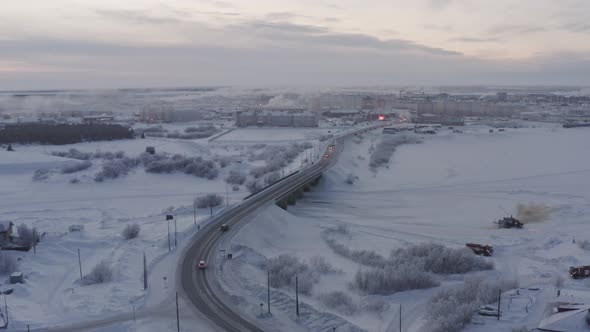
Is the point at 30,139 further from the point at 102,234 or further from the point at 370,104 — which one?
the point at 370,104

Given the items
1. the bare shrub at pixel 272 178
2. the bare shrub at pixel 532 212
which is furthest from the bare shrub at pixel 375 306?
the bare shrub at pixel 272 178

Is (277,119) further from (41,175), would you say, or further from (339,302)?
(339,302)

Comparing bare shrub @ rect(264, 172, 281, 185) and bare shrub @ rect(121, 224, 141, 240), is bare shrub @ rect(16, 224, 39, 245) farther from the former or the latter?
bare shrub @ rect(264, 172, 281, 185)

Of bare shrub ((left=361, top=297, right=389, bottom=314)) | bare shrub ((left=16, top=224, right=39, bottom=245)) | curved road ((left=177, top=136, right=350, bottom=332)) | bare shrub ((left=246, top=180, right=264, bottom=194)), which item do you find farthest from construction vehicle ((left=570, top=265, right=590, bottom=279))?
bare shrub ((left=16, top=224, right=39, bottom=245))

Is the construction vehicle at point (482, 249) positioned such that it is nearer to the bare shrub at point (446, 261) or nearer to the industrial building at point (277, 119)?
the bare shrub at point (446, 261)

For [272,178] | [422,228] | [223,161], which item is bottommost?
[422,228]

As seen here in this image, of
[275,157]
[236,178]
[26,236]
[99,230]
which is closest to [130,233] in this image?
[99,230]

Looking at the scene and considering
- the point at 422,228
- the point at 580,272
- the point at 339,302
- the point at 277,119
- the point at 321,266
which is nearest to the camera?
the point at 339,302
